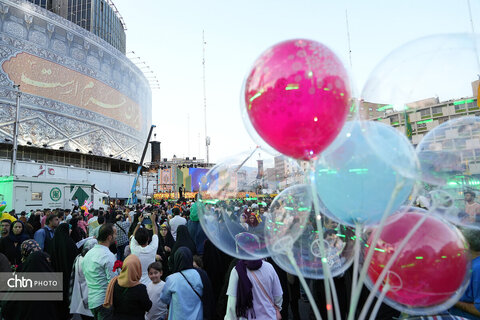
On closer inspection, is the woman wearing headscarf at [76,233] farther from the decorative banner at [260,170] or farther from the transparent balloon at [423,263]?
the transparent balloon at [423,263]

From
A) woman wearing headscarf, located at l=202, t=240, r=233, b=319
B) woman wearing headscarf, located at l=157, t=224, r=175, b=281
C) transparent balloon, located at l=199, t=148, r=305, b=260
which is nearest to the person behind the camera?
transparent balloon, located at l=199, t=148, r=305, b=260

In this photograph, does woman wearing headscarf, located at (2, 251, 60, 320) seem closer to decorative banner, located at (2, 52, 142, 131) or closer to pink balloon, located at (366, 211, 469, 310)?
pink balloon, located at (366, 211, 469, 310)

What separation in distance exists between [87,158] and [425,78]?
3504cm

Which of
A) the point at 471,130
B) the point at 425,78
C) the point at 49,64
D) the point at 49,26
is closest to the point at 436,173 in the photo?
the point at 425,78

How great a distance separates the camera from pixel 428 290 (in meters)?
1.50

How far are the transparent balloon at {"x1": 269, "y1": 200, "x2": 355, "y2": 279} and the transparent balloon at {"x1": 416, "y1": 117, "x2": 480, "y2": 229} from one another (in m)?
0.56

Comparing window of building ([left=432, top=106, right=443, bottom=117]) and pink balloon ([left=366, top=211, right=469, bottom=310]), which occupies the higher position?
window of building ([left=432, top=106, right=443, bottom=117])

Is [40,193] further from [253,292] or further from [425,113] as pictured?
[425,113]

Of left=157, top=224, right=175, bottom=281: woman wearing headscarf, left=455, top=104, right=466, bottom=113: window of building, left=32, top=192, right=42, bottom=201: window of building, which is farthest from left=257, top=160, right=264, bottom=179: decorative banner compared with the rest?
left=32, top=192, right=42, bottom=201: window of building

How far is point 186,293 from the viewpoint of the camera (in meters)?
2.92

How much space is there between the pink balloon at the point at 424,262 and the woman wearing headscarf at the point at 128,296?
216cm

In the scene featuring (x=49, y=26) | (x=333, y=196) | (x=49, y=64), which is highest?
(x=49, y=26)

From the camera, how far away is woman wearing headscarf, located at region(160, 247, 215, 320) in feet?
9.43

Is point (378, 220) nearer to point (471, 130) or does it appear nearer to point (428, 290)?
point (428, 290)
